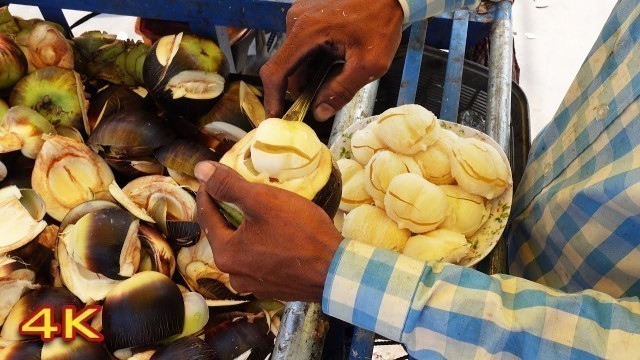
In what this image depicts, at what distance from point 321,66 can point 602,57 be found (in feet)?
1.46

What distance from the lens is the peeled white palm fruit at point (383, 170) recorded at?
33.0 inches

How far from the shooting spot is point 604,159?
69 cm

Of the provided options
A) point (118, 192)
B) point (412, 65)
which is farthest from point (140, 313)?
point (412, 65)

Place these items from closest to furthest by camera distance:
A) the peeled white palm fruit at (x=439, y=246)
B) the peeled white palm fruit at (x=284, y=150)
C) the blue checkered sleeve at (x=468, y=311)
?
the blue checkered sleeve at (x=468, y=311), the peeled white palm fruit at (x=284, y=150), the peeled white palm fruit at (x=439, y=246)

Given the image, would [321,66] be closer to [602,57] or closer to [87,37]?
[602,57]

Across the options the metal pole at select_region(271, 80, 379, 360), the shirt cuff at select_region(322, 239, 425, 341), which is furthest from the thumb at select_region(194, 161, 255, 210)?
the metal pole at select_region(271, 80, 379, 360)

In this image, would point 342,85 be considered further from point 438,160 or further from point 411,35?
point 411,35

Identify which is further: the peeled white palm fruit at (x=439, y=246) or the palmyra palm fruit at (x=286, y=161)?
the peeled white palm fruit at (x=439, y=246)

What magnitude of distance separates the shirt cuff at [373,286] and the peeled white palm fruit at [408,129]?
0.31 meters

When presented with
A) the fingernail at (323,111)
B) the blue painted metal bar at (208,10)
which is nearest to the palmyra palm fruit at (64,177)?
the blue painted metal bar at (208,10)

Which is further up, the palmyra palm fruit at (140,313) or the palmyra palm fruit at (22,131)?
the palmyra palm fruit at (22,131)

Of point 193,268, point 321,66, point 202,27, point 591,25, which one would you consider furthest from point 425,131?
point 591,25

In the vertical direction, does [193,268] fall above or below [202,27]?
below

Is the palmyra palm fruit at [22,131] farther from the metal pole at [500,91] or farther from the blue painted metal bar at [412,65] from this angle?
the metal pole at [500,91]
